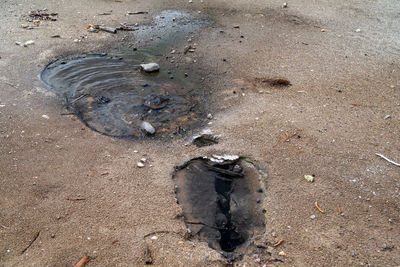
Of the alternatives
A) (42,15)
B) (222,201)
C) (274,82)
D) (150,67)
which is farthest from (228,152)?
(42,15)

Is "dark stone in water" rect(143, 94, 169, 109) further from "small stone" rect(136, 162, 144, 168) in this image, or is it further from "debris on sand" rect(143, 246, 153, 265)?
"debris on sand" rect(143, 246, 153, 265)

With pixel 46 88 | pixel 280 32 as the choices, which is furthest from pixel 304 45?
pixel 46 88

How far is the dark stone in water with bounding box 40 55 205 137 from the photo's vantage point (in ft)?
14.8

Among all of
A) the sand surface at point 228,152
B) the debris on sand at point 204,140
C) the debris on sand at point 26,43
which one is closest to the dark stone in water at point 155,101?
the sand surface at point 228,152

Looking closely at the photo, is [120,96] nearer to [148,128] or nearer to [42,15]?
[148,128]

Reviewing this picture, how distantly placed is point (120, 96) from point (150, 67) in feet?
2.93

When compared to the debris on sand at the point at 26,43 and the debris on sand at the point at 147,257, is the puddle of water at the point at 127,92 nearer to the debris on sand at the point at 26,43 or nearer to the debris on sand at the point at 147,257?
the debris on sand at the point at 26,43

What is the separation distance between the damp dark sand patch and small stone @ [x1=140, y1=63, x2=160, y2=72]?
2.36m

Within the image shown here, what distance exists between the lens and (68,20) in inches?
282

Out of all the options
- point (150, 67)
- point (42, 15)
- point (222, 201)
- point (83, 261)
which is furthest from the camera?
point (42, 15)

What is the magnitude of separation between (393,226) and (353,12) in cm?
680

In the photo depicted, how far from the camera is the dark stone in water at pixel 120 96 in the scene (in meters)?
4.51

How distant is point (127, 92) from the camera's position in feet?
16.8

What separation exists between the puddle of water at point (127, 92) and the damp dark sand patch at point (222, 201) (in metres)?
0.88
